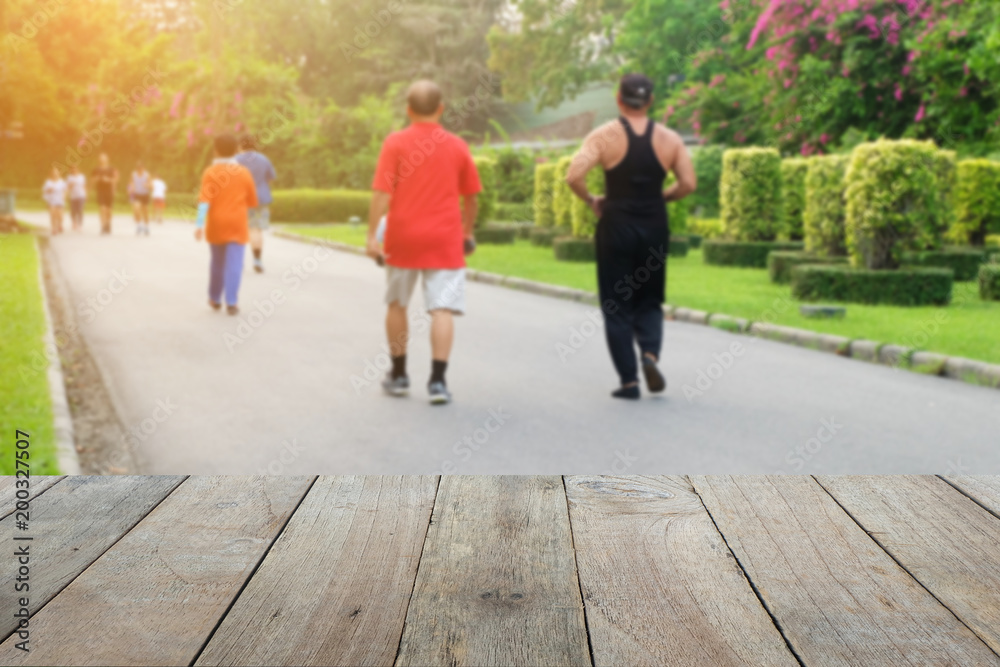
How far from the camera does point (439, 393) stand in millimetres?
7410

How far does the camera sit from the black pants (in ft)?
24.3

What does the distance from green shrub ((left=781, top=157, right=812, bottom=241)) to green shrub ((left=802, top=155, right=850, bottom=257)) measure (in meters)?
3.37

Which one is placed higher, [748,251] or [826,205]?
[826,205]

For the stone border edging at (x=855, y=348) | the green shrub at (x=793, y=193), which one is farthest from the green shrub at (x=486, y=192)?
the stone border edging at (x=855, y=348)

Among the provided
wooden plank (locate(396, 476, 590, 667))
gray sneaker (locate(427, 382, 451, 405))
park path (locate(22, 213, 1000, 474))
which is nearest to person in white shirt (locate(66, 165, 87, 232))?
park path (locate(22, 213, 1000, 474))

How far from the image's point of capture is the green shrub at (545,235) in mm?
24062

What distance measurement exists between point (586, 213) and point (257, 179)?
6.62m

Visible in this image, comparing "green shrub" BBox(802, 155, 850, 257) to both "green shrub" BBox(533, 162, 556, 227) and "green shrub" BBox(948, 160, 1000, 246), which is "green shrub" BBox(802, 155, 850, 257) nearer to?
"green shrub" BBox(948, 160, 1000, 246)

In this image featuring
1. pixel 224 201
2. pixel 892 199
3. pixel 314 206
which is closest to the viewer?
pixel 224 201

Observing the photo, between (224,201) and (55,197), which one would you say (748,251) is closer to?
(224,201)

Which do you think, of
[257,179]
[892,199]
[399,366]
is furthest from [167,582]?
[257,179]

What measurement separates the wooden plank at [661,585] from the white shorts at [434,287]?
15.9ft

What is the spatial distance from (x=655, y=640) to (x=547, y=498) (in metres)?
0.81

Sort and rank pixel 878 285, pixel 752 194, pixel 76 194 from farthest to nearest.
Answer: pixel 76 194
pixel 752 194
pixel 878 285
